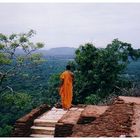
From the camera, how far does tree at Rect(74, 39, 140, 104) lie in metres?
18.7

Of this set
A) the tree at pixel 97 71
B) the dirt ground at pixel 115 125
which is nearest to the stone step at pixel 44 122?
the dirt ground at pixel 115 125

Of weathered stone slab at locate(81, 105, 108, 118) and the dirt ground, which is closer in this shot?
the dirt ground

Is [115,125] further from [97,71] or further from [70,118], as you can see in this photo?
[97,71]

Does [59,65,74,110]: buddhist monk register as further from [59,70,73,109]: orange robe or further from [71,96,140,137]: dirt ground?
[71,96,140,137]: dirt ground

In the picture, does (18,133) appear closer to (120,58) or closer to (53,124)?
(53,124)

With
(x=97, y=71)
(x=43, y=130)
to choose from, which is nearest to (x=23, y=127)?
(x=43, y=130)

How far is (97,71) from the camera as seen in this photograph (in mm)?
18734

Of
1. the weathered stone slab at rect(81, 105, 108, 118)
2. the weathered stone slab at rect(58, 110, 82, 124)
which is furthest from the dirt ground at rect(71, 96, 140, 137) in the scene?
the weathered stone slab at rect(58, 110, 82, 124)

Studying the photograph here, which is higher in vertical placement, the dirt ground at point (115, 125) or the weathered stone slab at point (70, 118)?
the dirt ground at point (115, 125)

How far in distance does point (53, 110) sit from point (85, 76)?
952 cm

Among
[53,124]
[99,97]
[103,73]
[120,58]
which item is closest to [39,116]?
[53,124]

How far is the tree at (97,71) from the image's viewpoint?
18703 millimetres

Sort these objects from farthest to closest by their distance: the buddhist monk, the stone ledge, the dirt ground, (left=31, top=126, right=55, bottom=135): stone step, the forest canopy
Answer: the forest canopy → the buddhist monk → (left=31, top=126, right=55, bottom=135): stone step → the stone ledge → the dirt ground

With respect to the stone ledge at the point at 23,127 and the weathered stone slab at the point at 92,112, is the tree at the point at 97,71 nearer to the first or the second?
the weathered stone slab at the point at 92,112
